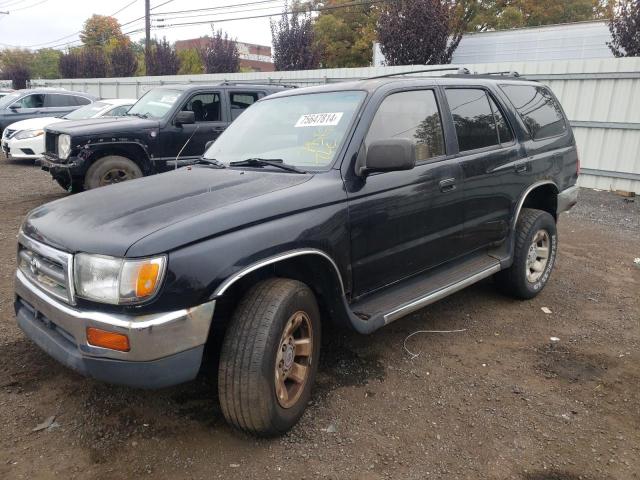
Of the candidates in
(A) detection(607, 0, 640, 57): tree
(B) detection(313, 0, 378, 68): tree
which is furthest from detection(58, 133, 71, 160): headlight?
(B) detection(313, 0, 378, 68): tree

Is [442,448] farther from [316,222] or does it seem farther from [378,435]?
[316,222]

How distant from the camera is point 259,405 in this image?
2600 mm

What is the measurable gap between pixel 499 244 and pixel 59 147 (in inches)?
257

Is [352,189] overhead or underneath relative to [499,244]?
overhead

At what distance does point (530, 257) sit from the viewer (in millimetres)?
4812

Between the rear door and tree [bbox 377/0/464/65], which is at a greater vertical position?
tree [bbox 377/0/464/65]

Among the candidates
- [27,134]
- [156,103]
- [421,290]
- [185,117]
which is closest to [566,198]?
[421,290]

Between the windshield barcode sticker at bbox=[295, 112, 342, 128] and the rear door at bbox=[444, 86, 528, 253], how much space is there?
3.46 ft

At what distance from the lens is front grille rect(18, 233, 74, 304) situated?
2518 millimetres

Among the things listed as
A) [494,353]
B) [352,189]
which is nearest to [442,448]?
[494,353]

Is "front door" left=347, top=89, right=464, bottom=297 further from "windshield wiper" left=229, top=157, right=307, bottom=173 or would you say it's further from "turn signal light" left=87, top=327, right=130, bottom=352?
"turn signal light" left=87, top=327, right=130, bottom=352

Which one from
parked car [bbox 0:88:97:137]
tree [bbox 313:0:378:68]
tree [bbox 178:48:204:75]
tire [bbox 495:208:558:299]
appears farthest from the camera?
tree [bbox 178:48:204:75]

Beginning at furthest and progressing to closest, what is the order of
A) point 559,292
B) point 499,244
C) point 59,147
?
point 59,147 → point 559,292 → point 499,244

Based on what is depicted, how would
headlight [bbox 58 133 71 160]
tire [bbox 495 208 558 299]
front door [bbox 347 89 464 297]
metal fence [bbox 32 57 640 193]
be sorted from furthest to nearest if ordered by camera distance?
1. metal fence [bbox 32 57 640 193]
2. headlight [bbox 58 133 71 160]
3. tire [bbox 495 208 558 299]
4. front door [bbox 347 89 464 297]
